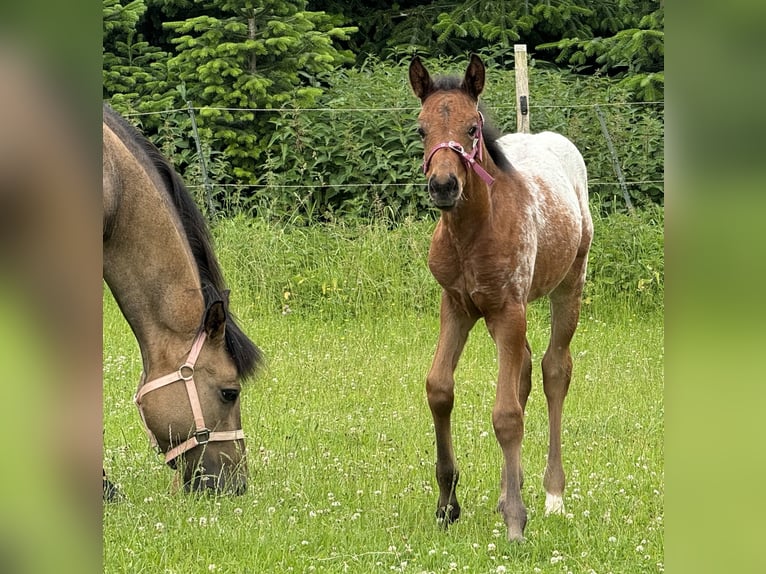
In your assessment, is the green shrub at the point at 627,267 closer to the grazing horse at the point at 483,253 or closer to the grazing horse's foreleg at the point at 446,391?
the grazing horse at the point at 483,253

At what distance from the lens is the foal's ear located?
422 centimetres

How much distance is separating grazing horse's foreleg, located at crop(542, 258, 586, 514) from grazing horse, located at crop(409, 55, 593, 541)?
12 millimetres

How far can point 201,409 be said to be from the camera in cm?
466

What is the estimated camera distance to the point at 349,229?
10.6 metres

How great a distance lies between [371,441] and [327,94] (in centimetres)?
853

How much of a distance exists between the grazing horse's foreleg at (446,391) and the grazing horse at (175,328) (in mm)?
940

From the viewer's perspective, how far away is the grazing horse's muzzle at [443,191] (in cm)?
389

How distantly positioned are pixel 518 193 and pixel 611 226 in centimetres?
587

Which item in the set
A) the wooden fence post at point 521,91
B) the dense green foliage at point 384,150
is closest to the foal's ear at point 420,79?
the wooden fence post at point 521,91

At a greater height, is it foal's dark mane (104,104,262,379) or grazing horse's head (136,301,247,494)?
foal's dark mane (104,104,262,379)

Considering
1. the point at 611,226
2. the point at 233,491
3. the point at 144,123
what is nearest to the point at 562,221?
the point at 233,491

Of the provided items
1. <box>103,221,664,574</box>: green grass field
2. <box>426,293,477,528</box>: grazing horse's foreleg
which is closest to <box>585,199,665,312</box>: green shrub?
<box>103,221,664,574</box>: green grass field

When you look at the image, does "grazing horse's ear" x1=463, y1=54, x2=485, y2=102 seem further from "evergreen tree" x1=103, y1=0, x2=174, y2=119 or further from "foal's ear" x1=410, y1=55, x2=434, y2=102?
"evergreen tree" x1=103, y1=0, x2=174, y2=119
